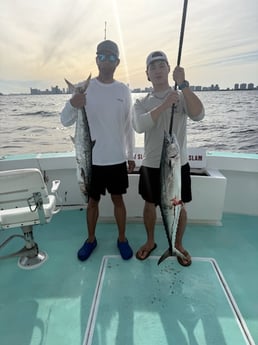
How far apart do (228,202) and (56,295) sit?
6.96 feet

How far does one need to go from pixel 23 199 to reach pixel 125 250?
948mm

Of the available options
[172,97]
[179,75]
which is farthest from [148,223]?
[179,75]

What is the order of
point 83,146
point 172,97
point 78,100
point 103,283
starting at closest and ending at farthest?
point 172,97 < point 78,100 < point 83,146 < point 103,283

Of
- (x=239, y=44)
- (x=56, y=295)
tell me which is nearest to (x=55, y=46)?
(x=239, y=44)

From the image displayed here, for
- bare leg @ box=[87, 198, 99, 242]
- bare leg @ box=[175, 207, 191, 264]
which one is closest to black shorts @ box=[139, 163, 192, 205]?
bare leg @ box=[175, 207, 191, 264]

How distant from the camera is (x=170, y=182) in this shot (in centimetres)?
159

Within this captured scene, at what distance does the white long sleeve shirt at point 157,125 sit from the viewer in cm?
178

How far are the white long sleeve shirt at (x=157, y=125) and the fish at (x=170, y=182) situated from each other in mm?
218

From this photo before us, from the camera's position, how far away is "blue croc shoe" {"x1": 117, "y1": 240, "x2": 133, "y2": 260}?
7.02 ft

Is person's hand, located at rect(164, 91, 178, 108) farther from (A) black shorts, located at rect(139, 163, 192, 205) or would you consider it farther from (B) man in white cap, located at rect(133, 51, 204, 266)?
(A) black shorts, located at rect(139, 163, 192, 205)

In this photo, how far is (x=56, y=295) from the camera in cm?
177

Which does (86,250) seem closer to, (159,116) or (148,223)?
(148,223)

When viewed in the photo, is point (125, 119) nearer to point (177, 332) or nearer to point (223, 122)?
point (177, 332)

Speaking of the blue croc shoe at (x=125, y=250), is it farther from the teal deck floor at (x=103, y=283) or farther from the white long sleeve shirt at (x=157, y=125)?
the white long sleeve shirt at (x=157, y=125)
